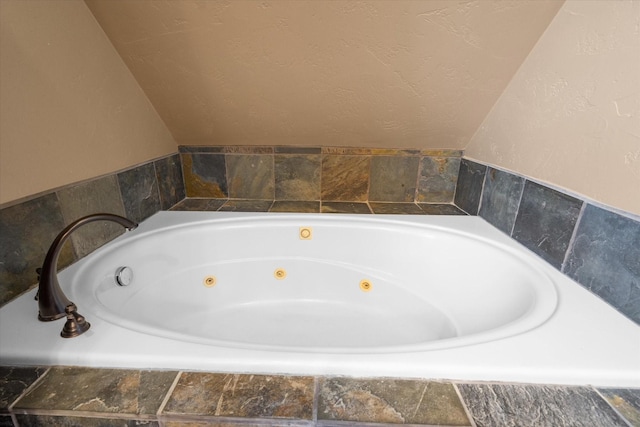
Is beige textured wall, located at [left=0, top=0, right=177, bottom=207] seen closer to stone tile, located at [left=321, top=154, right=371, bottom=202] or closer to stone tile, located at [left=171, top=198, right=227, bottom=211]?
stone tile, located at [left=171, top=198, right=227, bottom=211]

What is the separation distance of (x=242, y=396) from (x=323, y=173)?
49.4 inches

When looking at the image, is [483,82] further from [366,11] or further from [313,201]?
[313,201]

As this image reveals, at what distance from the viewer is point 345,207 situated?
1.57 meters

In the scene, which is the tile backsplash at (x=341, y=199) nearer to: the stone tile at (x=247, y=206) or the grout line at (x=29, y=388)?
the stone tile at (x=247, y=206)

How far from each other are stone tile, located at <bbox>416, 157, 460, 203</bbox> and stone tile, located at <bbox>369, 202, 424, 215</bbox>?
113 mm

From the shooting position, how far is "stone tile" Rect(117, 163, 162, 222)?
3.82 ft

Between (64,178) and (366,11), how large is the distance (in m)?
1.04

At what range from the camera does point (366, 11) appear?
0.89m

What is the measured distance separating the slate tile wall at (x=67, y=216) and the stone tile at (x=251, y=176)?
15.0 inches

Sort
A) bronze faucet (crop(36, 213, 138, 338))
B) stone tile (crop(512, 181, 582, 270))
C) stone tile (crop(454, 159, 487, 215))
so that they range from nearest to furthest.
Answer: bronze faucet (crop(36, 213, 138, 338)), stone tile (crop(512, 181, 582, 270)), stone tile (crop(454, 159, 487, 215))

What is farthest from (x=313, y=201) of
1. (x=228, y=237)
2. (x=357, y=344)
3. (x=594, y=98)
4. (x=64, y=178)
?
(x=594, y=98)

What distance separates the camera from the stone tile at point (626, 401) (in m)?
0.49

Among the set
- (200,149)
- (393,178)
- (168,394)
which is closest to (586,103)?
(393,178)

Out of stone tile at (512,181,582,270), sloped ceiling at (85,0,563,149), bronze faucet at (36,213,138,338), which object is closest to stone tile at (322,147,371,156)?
sloped ceiling at (85,0,563,149)
